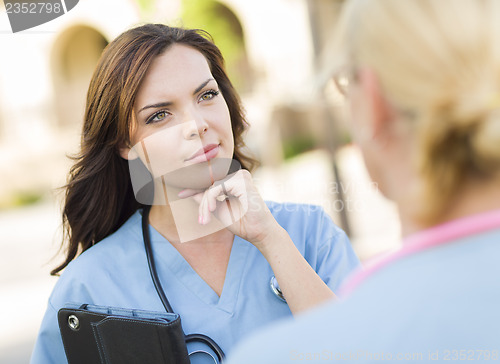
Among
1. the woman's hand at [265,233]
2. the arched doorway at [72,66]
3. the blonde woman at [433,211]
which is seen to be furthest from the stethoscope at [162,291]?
the arched doorway at [72,66]

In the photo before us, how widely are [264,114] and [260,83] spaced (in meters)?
0.76

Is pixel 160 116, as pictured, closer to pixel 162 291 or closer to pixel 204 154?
pixel 204 154

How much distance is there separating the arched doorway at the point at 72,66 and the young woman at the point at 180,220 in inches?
456

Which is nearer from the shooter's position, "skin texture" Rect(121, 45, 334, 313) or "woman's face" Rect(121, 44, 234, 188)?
"skin texture" Rect(121, 45, 334, 313)

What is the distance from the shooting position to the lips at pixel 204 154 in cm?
157

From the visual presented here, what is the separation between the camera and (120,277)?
156cm

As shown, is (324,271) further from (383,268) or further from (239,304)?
(383,268)

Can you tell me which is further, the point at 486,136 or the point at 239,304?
the point at 239,304

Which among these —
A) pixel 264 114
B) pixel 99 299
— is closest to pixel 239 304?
pixel 99 299

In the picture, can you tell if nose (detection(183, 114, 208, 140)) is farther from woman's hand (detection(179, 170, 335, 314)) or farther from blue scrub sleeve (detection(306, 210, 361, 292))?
blue scrub sleeve (detection(306, 210, 361, 292))

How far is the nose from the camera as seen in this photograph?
1560 millimetres

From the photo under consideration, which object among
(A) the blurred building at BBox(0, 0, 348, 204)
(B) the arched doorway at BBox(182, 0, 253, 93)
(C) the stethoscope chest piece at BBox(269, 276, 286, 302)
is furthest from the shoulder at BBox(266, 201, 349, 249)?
(B) the arched doorway at BBox(182, 0, 253, 93)

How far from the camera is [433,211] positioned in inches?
27.5

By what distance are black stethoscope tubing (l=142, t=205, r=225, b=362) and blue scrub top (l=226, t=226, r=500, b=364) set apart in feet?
2.49
